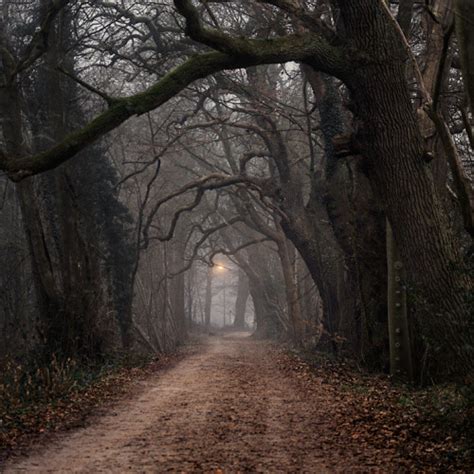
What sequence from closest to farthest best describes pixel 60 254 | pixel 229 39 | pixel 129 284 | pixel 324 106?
1. pixel 229 39
2. pixel 60 254
3. pixel 324 106
4. pixel 129 284

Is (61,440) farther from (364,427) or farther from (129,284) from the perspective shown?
(129,284)

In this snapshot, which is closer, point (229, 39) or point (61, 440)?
point (61, 440)

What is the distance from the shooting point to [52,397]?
9281mm

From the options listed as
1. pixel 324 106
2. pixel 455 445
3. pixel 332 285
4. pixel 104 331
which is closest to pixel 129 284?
pixel 104 331

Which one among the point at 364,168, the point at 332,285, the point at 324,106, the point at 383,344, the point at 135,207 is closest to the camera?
the point at 364,168

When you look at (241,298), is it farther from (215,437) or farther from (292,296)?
(215,437)

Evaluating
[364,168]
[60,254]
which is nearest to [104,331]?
[60,254]

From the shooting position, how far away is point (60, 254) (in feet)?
44.3

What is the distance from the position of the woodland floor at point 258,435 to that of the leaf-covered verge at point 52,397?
0.30 metres

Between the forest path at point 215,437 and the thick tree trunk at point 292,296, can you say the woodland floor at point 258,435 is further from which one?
the thick tree trunk at point 292,296

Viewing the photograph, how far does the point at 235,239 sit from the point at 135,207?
10.3 metres

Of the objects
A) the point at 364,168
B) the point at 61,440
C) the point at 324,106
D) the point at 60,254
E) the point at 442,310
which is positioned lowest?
the point at 61,440

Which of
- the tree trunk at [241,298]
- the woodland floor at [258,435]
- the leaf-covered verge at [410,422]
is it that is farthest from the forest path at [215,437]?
the tree trunk at [241,298]

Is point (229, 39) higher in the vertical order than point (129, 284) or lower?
higher
